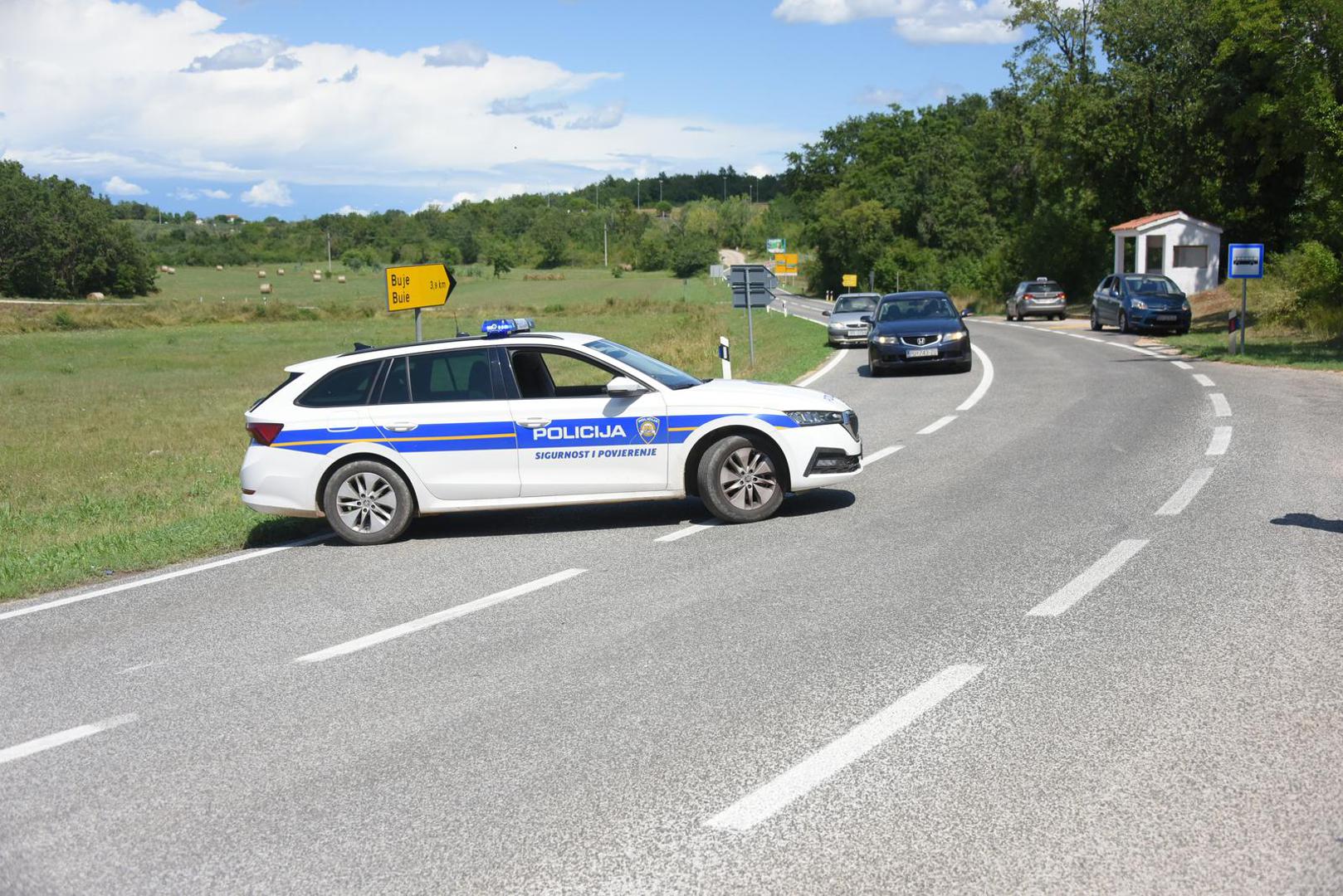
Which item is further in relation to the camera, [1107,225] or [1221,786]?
[1107,225]

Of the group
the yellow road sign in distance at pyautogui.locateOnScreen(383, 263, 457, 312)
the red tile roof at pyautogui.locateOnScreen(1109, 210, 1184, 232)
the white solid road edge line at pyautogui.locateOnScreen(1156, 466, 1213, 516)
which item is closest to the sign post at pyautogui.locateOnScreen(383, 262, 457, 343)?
the yellow road sign in distance at pyautogui.locateOnScreen(383, 263, 457, 312)

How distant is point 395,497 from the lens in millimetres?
10250

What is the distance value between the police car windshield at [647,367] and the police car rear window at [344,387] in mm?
1822

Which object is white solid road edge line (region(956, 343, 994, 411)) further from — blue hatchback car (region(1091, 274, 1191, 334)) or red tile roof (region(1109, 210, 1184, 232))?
red tile roof (region(1109, 210, 1184, 232))

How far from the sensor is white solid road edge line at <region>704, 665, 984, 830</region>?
4379 millimetres

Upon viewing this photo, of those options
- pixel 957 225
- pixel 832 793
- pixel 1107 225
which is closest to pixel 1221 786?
pixel 832 793

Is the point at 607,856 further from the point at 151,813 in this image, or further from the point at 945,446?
the point at 945,446

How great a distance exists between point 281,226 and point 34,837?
167187 mm

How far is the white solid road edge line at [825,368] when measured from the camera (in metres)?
23.9

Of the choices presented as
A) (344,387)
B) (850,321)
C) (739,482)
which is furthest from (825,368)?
(344,387)

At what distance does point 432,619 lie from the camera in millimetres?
7488

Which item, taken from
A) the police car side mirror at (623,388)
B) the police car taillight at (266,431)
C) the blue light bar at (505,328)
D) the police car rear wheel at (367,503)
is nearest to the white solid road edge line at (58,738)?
the police car rear wheel at (367,503)

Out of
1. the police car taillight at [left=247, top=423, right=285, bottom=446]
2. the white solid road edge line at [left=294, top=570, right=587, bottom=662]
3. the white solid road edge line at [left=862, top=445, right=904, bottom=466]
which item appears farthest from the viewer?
the white solid road edge line at [left=862, top=445, right=904, bottom=466]

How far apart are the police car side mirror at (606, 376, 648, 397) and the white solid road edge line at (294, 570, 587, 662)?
1.97m
